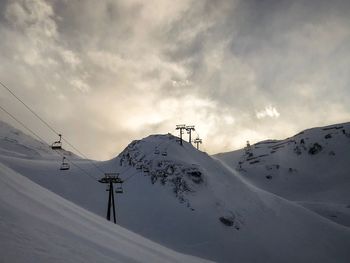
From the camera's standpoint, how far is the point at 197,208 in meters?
69.4

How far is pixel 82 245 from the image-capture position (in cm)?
A: 1071

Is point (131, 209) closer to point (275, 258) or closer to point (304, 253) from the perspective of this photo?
point (275, 258)

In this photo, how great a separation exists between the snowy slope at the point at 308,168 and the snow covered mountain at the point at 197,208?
52.4 ft

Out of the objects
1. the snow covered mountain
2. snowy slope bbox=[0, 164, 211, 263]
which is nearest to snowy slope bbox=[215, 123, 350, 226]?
the snow covered mountain

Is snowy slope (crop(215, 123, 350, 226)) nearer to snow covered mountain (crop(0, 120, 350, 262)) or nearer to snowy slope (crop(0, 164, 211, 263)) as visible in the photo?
snow covered mountain (crop(0, 120, 350, 262))

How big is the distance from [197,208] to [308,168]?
91119 millimetres

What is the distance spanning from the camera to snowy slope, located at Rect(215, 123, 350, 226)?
10531 centimetres

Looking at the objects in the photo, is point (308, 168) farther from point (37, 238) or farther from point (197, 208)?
point (37, 238)

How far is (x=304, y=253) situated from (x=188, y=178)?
2933 centimetres

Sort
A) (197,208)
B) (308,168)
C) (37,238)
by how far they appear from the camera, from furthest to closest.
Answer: (308,168) → (197,208) → (37,238)

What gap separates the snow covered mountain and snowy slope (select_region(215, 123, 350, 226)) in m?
16.0

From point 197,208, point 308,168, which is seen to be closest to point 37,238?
point 197,208

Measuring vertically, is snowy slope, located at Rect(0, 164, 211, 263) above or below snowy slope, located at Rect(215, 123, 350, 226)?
below

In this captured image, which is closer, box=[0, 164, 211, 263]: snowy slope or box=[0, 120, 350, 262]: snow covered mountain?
box=[0, 164, 211, 263]: snowy slope
